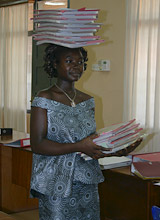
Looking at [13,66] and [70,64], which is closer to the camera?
[70,64]

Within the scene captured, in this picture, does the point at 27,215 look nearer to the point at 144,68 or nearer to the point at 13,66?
the point at 144,68

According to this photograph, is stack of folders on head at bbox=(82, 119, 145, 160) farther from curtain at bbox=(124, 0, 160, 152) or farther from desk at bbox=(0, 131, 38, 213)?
curtain at bbox=(124, 0, 160, 152)

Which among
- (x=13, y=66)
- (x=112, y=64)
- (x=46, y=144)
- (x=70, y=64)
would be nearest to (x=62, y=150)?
(x=46, y=144)

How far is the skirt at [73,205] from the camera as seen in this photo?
5.35ft

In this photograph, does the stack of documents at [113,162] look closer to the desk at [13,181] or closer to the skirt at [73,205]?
the skirt at [73,205]

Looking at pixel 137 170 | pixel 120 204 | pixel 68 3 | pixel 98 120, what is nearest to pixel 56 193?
pixel 137 170

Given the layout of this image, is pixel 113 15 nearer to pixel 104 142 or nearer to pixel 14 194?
pixel 14 194

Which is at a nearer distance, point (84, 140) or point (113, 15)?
point (84, 140)

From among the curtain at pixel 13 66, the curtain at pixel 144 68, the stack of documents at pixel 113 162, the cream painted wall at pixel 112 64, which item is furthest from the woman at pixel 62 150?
the curtain at pixel 13 66

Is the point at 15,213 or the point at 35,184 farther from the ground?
the point at 35,184

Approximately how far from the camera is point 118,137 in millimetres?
1589

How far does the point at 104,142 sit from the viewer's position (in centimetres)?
154

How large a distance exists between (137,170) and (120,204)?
1.02ft

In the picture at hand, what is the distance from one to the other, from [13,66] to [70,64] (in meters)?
6.62
